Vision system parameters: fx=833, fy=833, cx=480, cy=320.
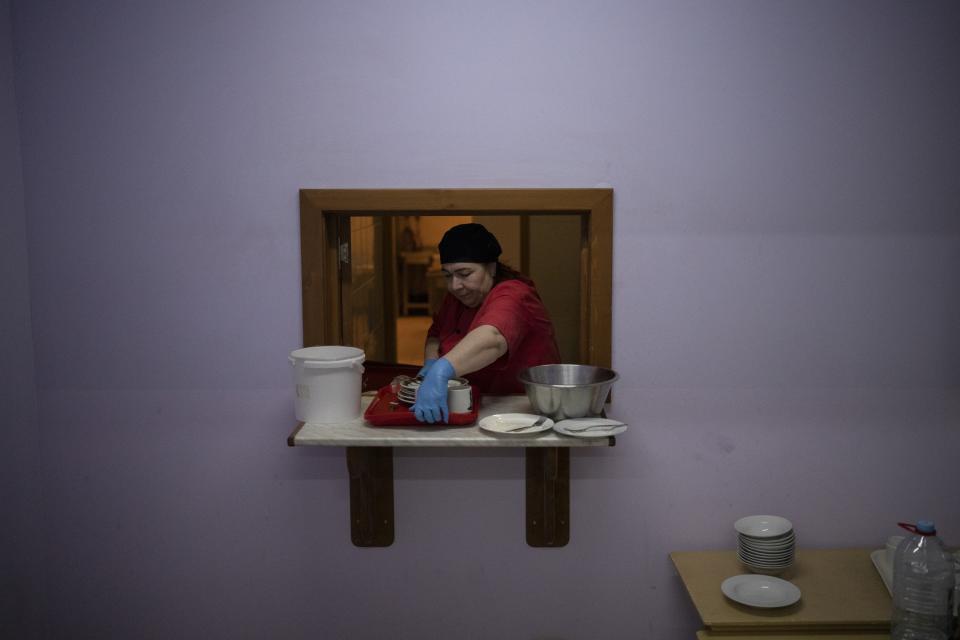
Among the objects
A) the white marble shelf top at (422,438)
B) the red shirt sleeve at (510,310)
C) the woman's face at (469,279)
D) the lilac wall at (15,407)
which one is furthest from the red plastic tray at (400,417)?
the lilac wall at (15,407)

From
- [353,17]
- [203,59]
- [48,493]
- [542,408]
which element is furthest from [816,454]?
[48,493]

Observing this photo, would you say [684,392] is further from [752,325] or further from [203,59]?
[203,59]

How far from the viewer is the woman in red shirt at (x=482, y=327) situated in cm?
232

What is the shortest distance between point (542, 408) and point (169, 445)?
123cm

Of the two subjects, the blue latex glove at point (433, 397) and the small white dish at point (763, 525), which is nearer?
the blue latex glove at point (433, 397)

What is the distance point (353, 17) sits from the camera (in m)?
2.49

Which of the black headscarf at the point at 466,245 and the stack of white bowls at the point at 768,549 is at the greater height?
the black headscarf at the point at 466,245

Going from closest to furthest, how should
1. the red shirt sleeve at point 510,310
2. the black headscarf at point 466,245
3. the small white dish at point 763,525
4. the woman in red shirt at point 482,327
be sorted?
the woman in red shirt at point 482,327 < the red shirt sleeve at point 510,310 < the small white dish at point 763,525 < the black headscarf at point 466,245

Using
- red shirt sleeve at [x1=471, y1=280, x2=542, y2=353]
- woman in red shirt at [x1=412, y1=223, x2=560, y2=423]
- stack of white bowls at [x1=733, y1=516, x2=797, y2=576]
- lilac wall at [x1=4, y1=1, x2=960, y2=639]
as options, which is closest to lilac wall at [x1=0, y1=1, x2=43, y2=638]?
lilac wall at [x1=4, y1=1, x2=960, y2=639]

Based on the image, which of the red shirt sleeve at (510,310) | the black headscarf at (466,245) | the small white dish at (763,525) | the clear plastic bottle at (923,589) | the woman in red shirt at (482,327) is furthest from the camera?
the black headscarf at (466,245)

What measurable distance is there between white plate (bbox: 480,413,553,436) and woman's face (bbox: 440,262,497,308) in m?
0.55

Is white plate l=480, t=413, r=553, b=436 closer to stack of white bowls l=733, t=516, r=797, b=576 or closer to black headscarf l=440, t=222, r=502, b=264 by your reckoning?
black headscarf l=440, t=222, r=502, b=264

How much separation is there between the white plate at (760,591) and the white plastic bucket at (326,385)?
3.99ft

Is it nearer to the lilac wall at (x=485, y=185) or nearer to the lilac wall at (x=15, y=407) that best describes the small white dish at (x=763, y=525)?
the lilac wall at (x=485, y=185)
